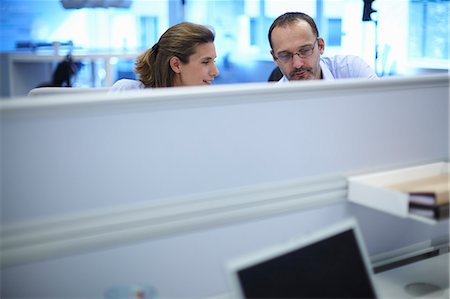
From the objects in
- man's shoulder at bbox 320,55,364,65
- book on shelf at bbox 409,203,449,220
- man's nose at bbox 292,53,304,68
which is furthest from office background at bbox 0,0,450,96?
book on shelf at bbox 409,203,449,220

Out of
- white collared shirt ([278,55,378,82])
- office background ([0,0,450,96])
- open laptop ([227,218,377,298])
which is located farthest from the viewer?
office background ([0,0,450,96])

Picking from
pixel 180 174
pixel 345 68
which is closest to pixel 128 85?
pixel 345 68

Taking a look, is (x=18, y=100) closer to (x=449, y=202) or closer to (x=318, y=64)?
(x=449, y=202)

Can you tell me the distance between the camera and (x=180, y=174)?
1.02 m

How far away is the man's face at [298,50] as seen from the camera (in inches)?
83.0

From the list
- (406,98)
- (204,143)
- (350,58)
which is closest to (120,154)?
(204,143)

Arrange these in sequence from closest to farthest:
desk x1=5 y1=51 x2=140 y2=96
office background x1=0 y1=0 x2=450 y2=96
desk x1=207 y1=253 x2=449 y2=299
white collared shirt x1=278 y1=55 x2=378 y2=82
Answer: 1. desk x1=207 y1=253 x2=449 y2=299
2. white collared shirt x1=278 y1=55 x2=378 y2=82
3. desk x1=5 y1=51 x2=140 y2=96
4. office background x1=0 y1=0 x2=450 y2=96

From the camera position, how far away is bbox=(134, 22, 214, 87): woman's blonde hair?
217 cm

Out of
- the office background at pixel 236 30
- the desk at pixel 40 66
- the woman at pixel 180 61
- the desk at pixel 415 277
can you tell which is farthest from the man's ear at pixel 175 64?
the office background at pixel 236 30

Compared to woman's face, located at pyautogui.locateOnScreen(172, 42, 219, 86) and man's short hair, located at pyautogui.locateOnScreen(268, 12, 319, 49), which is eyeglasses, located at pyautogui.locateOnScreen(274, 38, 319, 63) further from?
woman's face, located at pyautogui.locateOnScreen(172, 42, 219, 86)

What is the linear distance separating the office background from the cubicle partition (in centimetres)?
292

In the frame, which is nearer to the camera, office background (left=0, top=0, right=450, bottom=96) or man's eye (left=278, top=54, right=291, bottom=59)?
man's eye (left=278, top=54, right=291, bottom=59)

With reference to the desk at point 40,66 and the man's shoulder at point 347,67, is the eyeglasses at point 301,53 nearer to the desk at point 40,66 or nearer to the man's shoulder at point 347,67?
the man's shoulder at point 347,67

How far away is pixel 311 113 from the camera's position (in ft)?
3.73
